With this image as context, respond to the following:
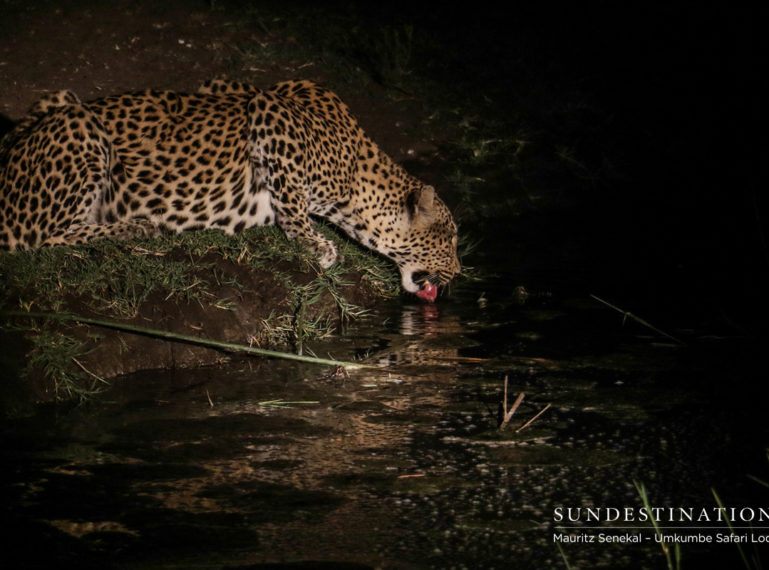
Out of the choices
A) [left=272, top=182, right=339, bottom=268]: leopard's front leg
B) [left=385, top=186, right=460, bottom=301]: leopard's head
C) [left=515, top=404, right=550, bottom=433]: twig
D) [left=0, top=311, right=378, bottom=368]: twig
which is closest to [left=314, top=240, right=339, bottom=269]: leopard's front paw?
[left=272, top=182, right=339, bottom=268]: leopard's front leg

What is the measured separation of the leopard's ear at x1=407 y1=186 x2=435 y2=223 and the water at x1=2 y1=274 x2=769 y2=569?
4.95 ft

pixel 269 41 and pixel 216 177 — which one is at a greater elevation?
pixel 269 41

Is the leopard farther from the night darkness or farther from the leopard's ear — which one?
the night darkness

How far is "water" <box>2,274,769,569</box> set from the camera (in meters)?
4.04

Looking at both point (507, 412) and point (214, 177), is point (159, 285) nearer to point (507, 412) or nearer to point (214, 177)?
point (214, 177)

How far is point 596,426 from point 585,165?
6705 millimetres

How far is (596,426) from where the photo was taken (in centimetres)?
541

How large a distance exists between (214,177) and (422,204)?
1530 millimetres

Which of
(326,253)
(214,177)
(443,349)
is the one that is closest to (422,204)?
(326,253)

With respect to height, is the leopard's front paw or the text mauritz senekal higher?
the leopard's front paw

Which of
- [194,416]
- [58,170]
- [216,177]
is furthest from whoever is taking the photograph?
[216,177]

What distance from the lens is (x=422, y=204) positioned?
8312 millimetres

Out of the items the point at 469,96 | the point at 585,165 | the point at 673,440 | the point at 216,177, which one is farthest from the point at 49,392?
the point at 469,96

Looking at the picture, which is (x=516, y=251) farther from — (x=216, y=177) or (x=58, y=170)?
(x=58, y=170)
